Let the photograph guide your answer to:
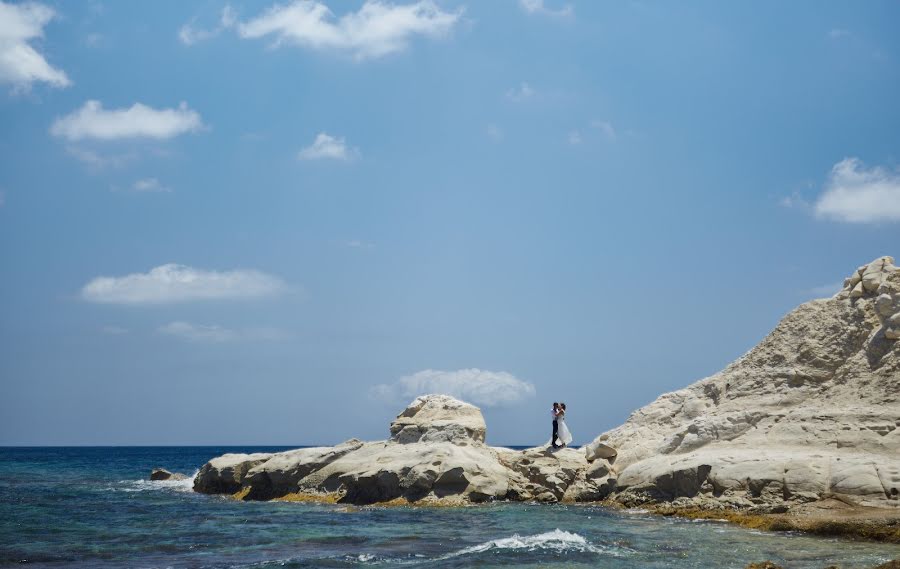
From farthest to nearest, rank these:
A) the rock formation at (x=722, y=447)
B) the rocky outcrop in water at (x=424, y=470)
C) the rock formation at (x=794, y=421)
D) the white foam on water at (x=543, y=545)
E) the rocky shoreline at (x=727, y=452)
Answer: the rocky outcrop in water at (x=424, y=470)
the rock formation at (x=722, y=447)
the rock formation at (x=794, y=421)
the rocky shoreline at (x=727, y=452)
the white foam on water at (x=543, y=545)

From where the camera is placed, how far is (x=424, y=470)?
32750 millimetres

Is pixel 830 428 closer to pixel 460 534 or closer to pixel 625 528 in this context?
pixel 625 528

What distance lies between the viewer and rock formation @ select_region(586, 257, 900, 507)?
86.6 ft

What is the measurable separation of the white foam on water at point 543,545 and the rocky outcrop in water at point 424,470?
9032 mm

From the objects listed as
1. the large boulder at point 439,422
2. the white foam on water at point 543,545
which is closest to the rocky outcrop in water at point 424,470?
the large boulder at point 439,422

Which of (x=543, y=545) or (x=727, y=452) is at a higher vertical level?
(x=727, y=452)

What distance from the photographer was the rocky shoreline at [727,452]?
26125 mm

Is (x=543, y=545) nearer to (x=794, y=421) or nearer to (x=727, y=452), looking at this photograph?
(x=727, y=452)

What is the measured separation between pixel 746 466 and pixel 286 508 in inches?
658

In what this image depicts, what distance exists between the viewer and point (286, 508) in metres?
32.7

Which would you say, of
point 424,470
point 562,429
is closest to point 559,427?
point 562,429

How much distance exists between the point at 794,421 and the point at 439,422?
47.6ft

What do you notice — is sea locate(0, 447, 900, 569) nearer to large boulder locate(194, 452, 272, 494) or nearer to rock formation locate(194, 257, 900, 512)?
rock formation locate(194, 257, 900, 512)

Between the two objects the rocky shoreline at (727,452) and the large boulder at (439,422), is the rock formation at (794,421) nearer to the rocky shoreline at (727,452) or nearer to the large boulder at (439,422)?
the rocky shoreline at (727,452)
